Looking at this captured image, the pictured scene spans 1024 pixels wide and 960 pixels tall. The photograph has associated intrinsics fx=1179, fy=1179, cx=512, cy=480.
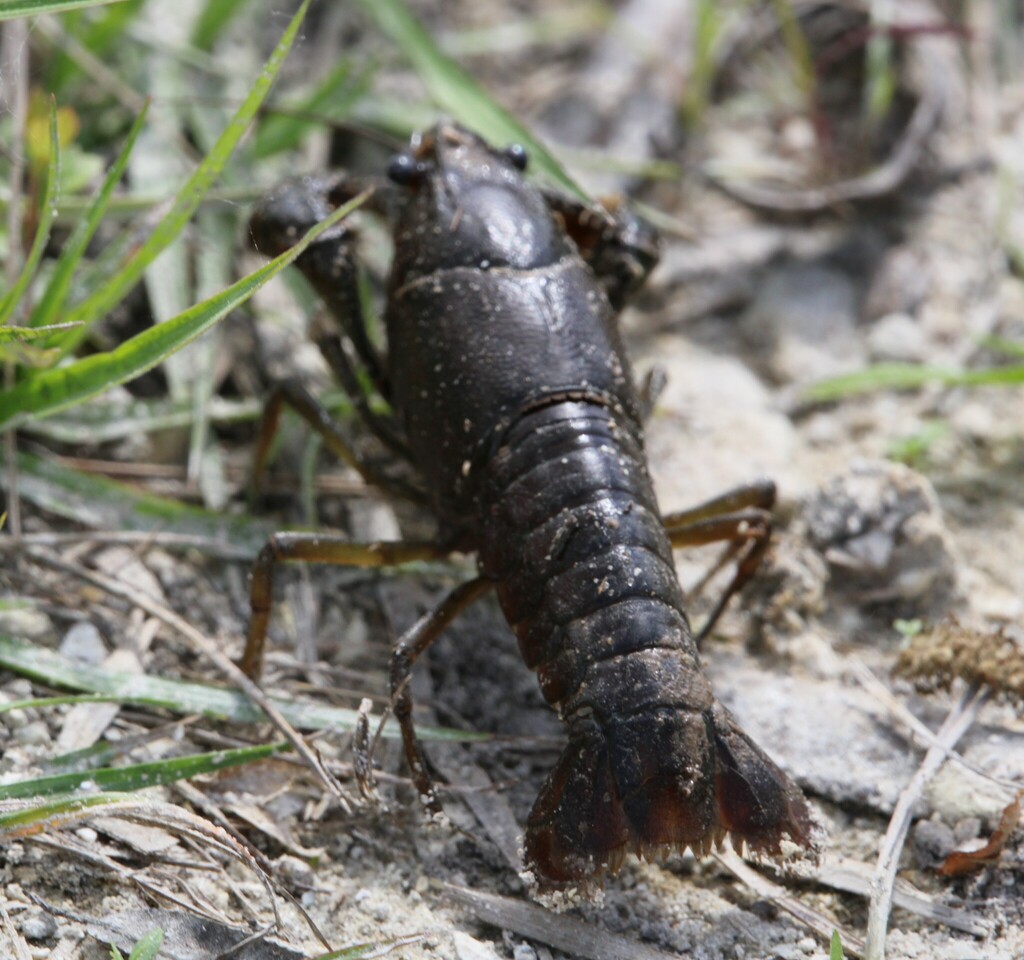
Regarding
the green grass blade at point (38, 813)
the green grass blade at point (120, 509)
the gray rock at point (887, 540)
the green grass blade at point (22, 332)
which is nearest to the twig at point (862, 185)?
the gray rock at point (887, 540)

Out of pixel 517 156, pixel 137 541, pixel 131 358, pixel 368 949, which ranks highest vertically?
pixel 517 156

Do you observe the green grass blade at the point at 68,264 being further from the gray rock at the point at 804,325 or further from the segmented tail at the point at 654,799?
the gray rock at the point at 804,325

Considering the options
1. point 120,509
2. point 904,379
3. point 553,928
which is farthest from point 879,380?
point 120,509

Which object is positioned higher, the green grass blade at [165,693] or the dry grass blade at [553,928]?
the green grass blade at [165,693]

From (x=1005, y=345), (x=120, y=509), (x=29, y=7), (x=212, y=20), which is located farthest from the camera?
(x=212, y=20)

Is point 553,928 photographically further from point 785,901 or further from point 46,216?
point 46,216

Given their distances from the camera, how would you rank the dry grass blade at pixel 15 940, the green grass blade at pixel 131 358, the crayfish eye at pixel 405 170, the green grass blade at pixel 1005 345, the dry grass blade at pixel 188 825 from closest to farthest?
1. the dry grass blade at pixel 15 940
2. the dry grass blade at pixel 188 825
3. the green grass blade at pixel 131 358
4. the crayfish eye at pixel 405 170
5. the green grass blade at pixel 1005 345

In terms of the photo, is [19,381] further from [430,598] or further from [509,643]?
[509,643]
